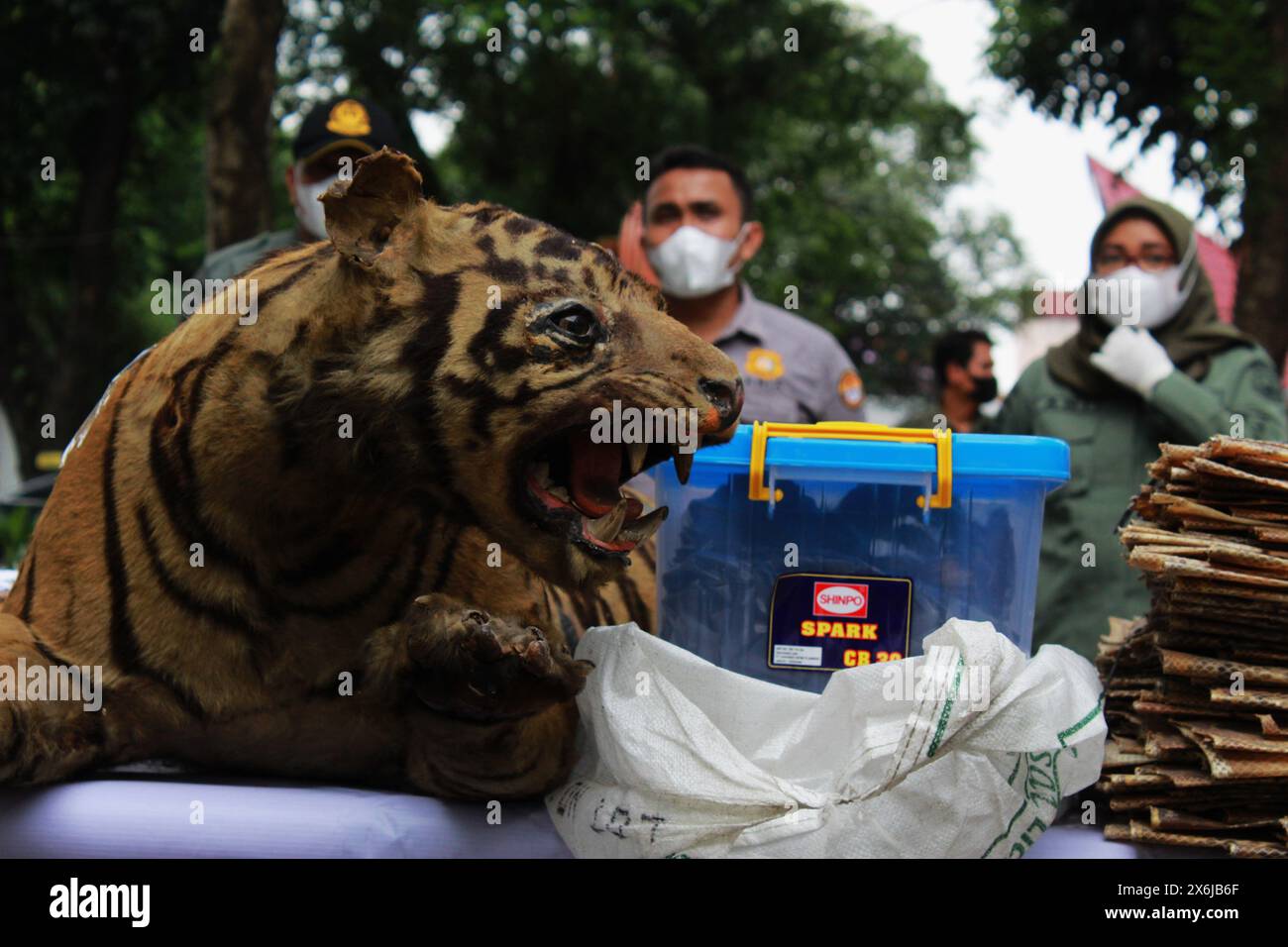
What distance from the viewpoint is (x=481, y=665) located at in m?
2.02

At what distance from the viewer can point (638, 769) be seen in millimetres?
2152

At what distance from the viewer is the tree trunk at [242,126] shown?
23.1ft

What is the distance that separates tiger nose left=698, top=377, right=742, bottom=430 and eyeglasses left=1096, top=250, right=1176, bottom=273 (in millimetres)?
2311

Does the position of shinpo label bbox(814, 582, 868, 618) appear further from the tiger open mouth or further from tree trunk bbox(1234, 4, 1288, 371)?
tree trunk bbox(1234, 4, 1288, 371)

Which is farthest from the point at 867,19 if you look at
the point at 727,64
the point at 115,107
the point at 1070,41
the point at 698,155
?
the point at 698,155

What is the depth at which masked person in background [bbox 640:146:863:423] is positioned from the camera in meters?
4.30

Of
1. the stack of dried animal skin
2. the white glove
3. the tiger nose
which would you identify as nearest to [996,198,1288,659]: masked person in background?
the white glove

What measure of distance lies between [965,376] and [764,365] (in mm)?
2522

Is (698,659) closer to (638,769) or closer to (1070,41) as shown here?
(638,769)

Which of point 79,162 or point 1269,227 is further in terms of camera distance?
point 79,162

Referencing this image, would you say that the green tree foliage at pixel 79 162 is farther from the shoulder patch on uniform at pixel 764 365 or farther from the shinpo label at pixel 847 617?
the shinpo label at pixel 847 617

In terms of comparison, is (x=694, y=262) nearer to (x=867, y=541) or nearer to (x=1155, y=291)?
(x=1155, y=291)

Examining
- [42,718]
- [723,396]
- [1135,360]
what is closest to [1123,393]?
[1135,360]

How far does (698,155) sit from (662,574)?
225 cm
